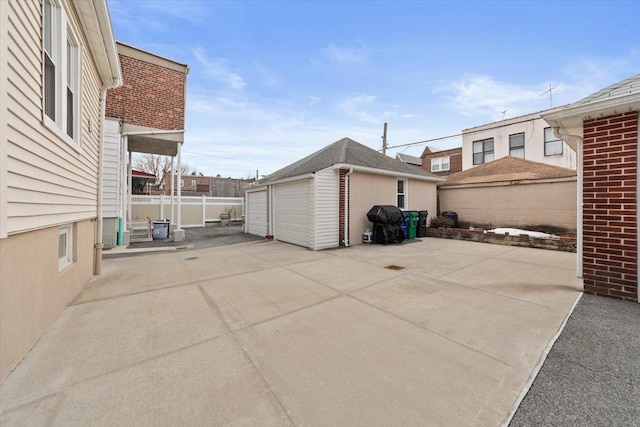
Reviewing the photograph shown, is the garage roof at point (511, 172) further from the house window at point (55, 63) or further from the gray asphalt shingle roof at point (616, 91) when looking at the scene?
the house window at point (55, 63)

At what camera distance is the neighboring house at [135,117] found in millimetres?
7820

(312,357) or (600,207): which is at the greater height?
(600,207)

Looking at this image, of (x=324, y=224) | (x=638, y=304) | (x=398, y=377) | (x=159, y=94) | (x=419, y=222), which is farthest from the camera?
(x=419, y=222)

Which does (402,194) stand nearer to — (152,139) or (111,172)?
(152,139)

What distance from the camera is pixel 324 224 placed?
838 cm

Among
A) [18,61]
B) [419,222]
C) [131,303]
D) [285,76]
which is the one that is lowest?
[131,303]

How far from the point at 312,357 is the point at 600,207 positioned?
193 inches

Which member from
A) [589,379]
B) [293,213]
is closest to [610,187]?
[589,379]

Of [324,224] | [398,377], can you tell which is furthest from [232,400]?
[324,224]

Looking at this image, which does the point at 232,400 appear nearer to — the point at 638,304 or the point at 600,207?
the point at 638,304

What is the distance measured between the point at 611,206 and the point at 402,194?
24.3ft

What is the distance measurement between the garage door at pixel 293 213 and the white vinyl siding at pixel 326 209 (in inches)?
15.2

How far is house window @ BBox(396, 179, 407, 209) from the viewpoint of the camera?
11.0 metres

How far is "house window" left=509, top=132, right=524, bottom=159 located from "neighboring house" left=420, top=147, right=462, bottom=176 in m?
4.48
